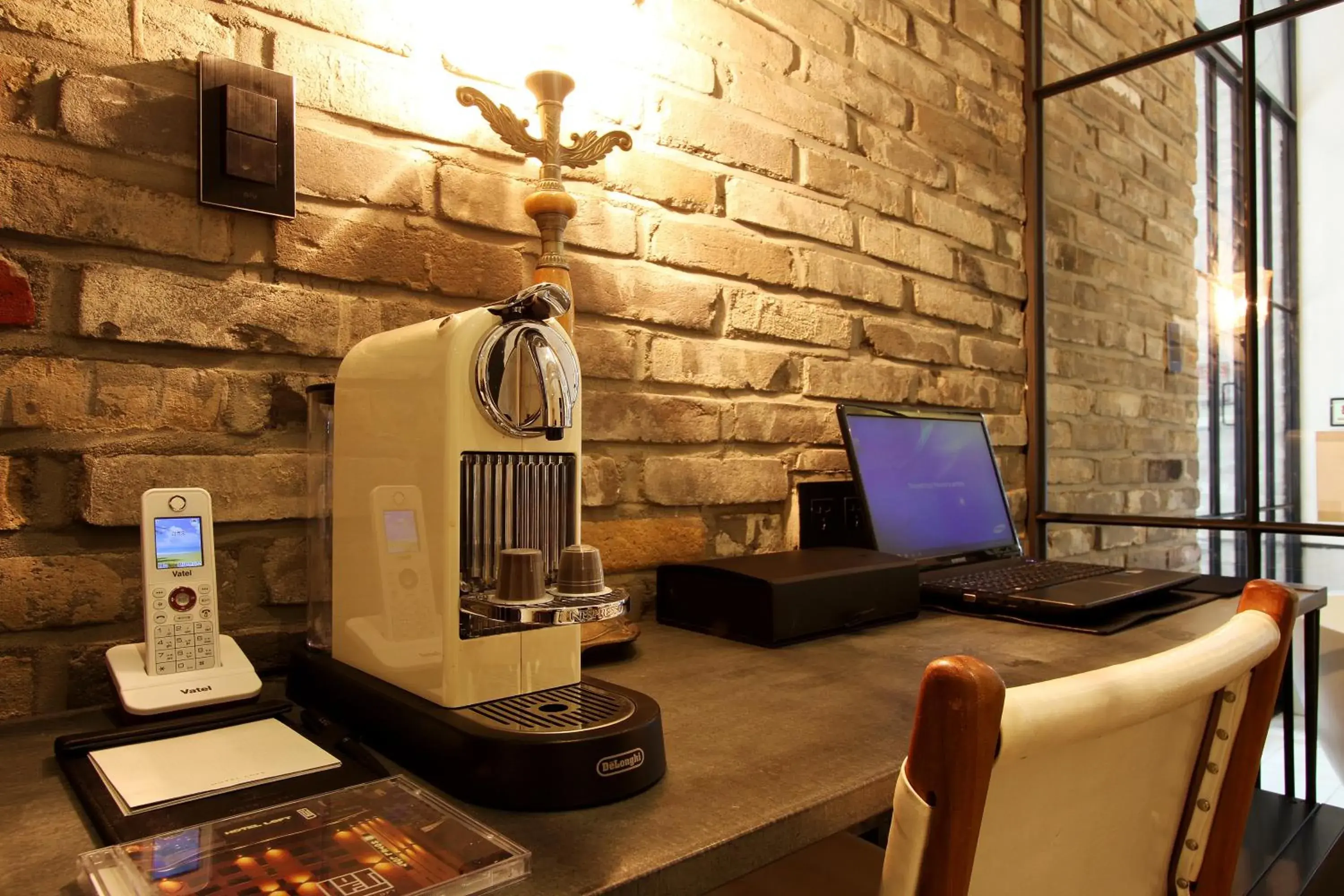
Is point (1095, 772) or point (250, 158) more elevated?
point (250, 158)

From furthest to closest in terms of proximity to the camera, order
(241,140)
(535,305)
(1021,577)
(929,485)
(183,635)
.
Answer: (929,485), (1021,577), (241,140), (183,635), (535,305)

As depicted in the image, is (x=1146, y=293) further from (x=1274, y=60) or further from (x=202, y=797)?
(x=202, y=797)

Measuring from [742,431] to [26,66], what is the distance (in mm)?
1062

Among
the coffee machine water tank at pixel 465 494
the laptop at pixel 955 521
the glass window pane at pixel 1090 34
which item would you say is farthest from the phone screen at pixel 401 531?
the glass window pane at pixel 1090 34

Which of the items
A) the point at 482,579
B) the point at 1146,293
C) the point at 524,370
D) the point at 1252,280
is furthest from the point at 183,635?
the point at 1146,293

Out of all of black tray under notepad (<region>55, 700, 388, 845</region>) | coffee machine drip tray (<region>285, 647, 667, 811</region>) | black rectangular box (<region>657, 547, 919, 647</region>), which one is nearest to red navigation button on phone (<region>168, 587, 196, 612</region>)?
black tray under notepad (<region>55, 700, 388, 845</region>)

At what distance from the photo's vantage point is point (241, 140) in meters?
0.95

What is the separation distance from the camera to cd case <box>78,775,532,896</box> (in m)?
0.48

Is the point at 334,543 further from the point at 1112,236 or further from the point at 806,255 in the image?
the point at 1112,236

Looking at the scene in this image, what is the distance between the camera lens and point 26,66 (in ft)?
2.77

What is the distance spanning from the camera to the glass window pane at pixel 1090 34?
2160mm

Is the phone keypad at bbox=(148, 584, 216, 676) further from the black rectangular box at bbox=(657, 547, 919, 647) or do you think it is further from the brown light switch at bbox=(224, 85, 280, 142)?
the black rectangular box at bbox=(657, 547, 919, 647)

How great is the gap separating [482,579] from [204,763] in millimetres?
252

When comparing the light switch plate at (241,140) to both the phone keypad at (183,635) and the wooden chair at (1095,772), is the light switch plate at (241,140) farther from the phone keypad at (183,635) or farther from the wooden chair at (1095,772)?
the wooden chair at (1095,772)
